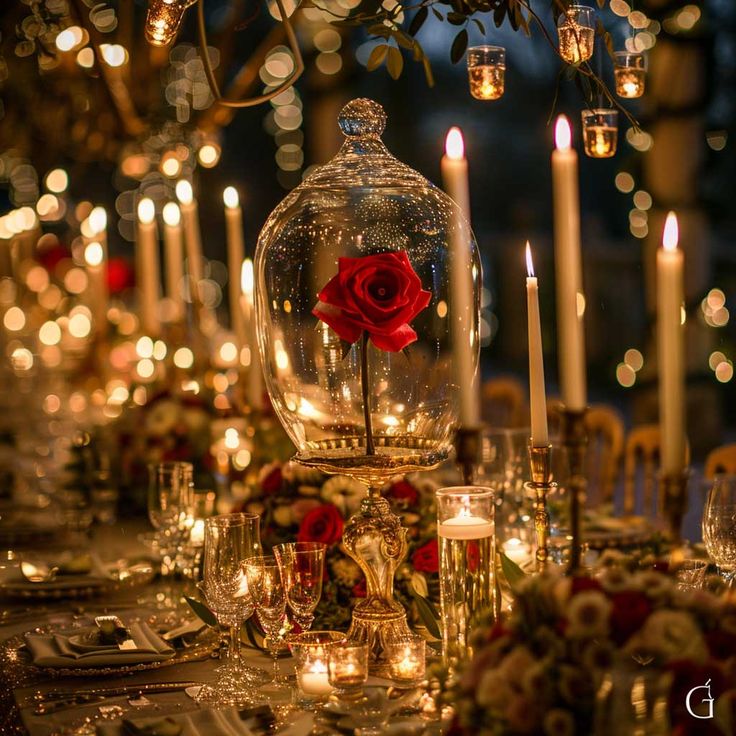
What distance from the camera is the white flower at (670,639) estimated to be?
1141mm

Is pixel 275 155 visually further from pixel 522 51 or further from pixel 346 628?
pixel 346 628

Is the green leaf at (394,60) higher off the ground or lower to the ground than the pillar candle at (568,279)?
higher

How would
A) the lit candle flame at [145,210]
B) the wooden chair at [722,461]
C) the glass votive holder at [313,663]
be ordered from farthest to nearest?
1. the lit candle flame at [145,210]
2. the wooden chair at [722,461]
3. the glass votive holder at [313,663]

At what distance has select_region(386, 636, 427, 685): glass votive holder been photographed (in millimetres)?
1709

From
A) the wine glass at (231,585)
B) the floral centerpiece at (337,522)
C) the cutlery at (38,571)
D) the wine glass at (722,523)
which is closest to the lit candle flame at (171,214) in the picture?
the cutlery at (38,571)

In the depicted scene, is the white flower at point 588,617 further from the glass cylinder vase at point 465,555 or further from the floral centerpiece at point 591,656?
the glass cylinder vase at point 465,555

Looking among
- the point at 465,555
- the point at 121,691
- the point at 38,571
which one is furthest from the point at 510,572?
the point at 38,571

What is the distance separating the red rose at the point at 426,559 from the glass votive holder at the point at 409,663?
0.27 metres

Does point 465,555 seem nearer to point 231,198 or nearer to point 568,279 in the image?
point 568,279

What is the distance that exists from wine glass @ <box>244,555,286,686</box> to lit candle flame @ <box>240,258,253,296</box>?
3.53 feet

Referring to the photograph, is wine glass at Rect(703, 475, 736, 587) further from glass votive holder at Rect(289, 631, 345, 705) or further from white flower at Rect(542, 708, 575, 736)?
white flower at Rect(542, 708, 575, 736)

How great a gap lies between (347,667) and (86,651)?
58cm

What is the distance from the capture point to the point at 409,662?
1713mm

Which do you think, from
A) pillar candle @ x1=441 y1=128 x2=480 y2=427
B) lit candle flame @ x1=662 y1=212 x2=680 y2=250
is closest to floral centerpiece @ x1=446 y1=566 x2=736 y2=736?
pillar candle @ x1=441 y1=128 x2=480 y2=427
